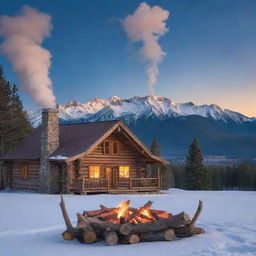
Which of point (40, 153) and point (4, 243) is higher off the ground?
point (40, 153)

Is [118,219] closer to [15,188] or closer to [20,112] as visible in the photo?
[15,188]

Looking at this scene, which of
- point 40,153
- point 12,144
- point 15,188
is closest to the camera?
point 40,153

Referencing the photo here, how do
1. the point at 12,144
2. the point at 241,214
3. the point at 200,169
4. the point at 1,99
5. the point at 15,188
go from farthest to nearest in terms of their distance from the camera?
the point at 200,169 → the point at 12,144 → the point at 1,99 → the point at 15,188 → the point at 241,214

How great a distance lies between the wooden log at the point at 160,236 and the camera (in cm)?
1187

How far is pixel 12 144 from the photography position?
39469mm

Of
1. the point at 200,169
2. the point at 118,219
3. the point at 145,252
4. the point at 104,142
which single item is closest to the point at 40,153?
the point at 104,142

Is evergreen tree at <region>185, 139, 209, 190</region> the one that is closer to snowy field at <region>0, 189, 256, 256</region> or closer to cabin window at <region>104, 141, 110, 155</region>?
cabin window at <region>104, 141, 110, 155</region>

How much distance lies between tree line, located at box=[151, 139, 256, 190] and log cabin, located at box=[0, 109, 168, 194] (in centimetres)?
3138

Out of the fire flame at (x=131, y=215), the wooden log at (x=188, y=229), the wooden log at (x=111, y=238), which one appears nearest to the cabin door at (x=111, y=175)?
the fire flame at (x=131, y=215)

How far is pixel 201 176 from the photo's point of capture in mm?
66688

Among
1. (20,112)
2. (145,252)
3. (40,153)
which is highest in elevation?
(20,112)

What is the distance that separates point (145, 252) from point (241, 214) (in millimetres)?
8228

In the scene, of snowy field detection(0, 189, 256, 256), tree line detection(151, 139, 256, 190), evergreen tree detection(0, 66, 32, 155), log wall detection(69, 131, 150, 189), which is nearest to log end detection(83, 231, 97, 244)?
snowy field detection(0, 189, 256, 256)

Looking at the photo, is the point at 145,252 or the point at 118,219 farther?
the point at 118,219
